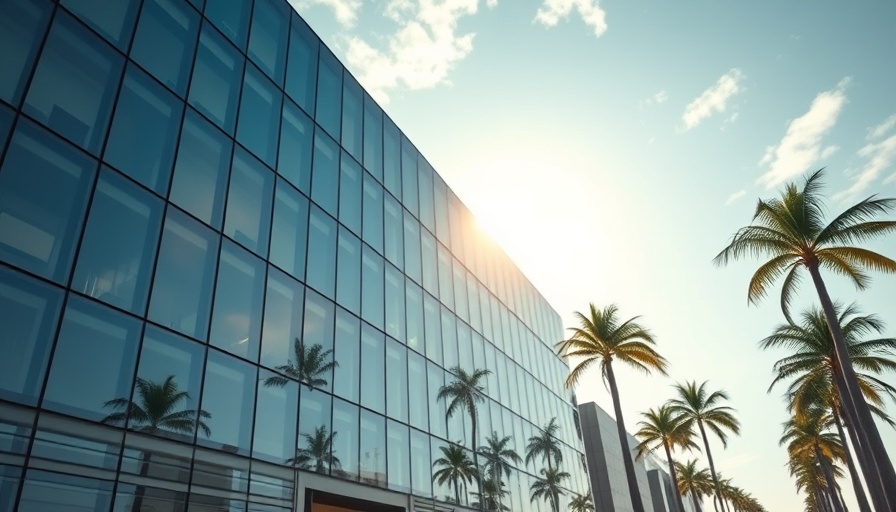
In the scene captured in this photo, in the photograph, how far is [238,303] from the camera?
14836 millimetres

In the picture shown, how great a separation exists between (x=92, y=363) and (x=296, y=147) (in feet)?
34.0

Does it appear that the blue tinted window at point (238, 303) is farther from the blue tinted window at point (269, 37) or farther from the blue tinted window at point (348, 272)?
the blue tinted window at point (269, 37)

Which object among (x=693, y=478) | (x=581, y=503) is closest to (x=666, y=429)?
→ (x=581, y=503)

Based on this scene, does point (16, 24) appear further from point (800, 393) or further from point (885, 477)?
point (800, 393)

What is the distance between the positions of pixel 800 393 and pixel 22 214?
36.6 m

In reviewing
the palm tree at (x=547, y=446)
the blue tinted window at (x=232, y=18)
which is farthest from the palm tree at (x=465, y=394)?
the blue tinted window at (x=232, y=18)

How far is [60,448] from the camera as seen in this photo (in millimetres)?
10086

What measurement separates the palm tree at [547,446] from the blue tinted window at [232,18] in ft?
81.0

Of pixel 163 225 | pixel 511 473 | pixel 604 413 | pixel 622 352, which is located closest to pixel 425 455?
pixel 511 473

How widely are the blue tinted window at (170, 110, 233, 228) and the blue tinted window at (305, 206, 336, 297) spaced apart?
3694 mm

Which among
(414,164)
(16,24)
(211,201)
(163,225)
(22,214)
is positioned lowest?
(22,214)

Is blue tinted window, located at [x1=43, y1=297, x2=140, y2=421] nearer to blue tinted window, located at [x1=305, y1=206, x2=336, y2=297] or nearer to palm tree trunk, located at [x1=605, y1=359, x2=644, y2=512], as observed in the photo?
blue tinted window, located at [x1=305, y1=206, x2=336, y2=297]

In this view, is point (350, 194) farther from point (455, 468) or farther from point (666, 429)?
point (666, 429)

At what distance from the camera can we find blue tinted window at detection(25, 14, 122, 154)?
11508 millimetres
